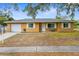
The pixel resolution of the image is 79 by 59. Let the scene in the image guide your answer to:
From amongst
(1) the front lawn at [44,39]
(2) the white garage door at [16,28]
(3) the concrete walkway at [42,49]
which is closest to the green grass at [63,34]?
(1) the front lawn at [44,39]

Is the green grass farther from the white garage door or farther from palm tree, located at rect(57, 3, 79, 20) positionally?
the white garage door

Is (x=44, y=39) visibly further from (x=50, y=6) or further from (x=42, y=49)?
(x=50, y=6)

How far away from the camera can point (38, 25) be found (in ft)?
24.1

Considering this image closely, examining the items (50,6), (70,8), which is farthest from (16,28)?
(70,8)

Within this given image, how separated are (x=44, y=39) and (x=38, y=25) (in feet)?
1.09

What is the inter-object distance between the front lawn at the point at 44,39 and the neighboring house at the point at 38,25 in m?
0.11

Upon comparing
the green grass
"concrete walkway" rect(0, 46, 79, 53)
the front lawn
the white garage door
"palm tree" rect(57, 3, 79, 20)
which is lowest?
"concrete walkway" rect(0, 46, 79, 53)

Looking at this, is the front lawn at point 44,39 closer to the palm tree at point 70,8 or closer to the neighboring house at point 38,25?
the neighboring house at point 38,25

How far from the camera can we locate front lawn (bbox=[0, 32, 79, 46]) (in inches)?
287

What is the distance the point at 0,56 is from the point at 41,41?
0.95 meters

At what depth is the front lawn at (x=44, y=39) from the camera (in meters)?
7.30

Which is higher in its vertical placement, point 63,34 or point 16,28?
point 16,28

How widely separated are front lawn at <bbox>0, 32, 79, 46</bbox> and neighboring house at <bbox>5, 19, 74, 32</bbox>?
11 centimetres

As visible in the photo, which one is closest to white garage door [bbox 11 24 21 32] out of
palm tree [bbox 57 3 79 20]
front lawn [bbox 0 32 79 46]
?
front lawn [bbox 0 32 79 46]
